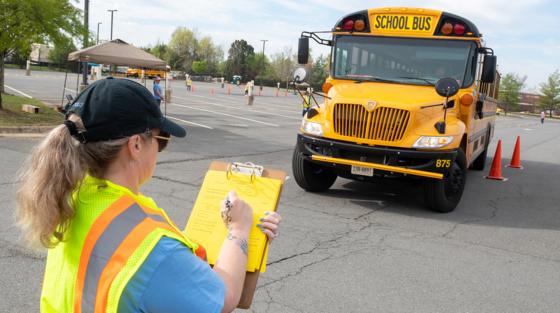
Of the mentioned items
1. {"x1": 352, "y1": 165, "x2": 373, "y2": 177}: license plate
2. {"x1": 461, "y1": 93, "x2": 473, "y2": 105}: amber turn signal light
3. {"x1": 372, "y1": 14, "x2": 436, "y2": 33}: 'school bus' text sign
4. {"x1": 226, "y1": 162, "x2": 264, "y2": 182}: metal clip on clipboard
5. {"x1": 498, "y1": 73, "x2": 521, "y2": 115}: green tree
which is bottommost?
{"x1": 352, "y1": 165, "x2": 373, "y2": 177}: license plate

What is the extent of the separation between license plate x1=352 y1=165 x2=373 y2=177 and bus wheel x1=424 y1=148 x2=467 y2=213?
774 mm

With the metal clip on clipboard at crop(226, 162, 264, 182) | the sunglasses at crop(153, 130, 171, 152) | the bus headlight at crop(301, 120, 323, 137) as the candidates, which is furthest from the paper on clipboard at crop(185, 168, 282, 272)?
the bus headlight at crop(301, 120, 323, 137)

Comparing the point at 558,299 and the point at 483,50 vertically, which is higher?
the point at 483,50

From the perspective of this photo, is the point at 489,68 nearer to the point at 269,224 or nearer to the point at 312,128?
the point at 312,128

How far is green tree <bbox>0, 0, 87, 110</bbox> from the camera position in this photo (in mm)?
12406

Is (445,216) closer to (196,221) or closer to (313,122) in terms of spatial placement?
(313,122)

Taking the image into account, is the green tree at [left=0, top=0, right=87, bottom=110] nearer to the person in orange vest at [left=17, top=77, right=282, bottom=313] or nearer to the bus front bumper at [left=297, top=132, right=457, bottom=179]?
the bus front bumper at [left=297, top=132, right=457, bottom=179]

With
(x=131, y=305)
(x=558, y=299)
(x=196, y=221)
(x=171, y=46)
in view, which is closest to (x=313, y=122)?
(x=558, y=299)

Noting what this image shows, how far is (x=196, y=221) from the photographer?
70.8 inches

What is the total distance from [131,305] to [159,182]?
607 centimetres

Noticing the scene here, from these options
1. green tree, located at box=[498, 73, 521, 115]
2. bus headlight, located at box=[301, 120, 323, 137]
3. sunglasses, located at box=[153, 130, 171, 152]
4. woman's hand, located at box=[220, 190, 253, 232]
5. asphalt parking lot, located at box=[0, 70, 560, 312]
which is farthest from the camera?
green tree, located at box=[498, 73, 521, 115]

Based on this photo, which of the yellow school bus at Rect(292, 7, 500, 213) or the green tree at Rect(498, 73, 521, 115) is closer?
the yellow school bus at Rect(292, 7, 500, 213)

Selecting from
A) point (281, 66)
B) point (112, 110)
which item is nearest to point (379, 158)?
point (112, 110)

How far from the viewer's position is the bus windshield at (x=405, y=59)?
22.5ft
